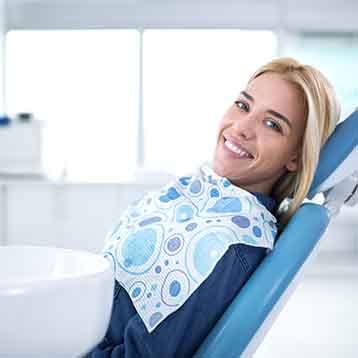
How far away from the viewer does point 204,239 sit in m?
1.20

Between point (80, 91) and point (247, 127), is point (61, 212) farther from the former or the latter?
point (247, 127)

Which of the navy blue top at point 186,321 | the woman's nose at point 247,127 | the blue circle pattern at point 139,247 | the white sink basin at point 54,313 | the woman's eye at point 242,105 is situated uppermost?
the woman's eye at point 242,105

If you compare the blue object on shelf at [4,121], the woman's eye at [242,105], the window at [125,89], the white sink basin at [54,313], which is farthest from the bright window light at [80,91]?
the white sink basin at [54,313]

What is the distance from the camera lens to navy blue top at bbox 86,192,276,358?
3.72 feet

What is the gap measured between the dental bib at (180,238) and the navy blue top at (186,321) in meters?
0.01

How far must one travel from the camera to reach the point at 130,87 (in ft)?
13.4

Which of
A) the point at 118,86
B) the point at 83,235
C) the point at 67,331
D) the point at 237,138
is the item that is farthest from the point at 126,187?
the point at 67,331

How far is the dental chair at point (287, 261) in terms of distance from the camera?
3.69ft

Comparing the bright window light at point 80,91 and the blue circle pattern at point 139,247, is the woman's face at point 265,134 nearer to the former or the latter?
the blue circle pattern at point 139,247

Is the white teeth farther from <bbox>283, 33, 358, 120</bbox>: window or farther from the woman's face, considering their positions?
<bbox>283, 33, 358, 120</bbox>: window

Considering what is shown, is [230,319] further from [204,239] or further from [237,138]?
[237,138]

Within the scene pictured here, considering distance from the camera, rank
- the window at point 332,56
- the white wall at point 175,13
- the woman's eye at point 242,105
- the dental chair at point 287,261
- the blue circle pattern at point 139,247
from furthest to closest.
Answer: the window at point 332,56 → the white wall at point 175,13 → the woman's eye at point 242,105 → the blue circle pattern at point 139,247 → the dental chair at point 287,261

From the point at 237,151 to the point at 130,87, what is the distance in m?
2.83

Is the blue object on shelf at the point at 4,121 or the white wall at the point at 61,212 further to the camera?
the white wall at the point at 61,212
